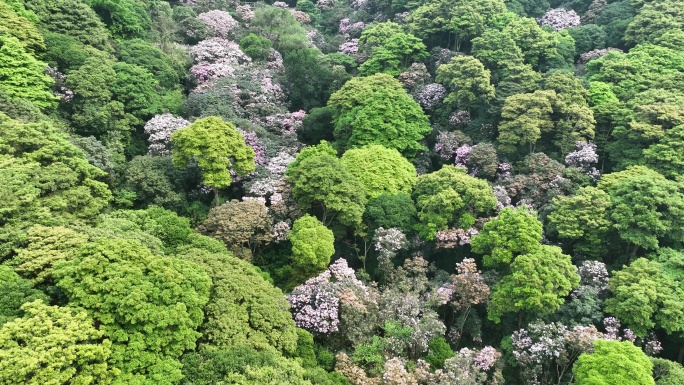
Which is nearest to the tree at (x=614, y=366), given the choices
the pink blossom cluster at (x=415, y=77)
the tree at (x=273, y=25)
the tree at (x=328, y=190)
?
the tree at (x=328, y=190)

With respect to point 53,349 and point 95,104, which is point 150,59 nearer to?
point 95,104

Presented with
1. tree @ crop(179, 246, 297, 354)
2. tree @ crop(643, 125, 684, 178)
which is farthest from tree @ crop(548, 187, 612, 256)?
tree @ crop(179, 246, 297, 354)

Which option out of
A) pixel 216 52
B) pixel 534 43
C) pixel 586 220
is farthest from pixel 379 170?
pixel 216 52

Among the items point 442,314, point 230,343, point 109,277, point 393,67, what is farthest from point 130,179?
point 393,67

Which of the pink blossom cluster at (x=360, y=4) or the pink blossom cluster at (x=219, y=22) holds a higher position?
the pink blossom cluster at (x=360, y=4)

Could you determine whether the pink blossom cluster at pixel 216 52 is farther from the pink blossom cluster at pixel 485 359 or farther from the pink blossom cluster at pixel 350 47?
the pink blossom cluster at pixel 485 359

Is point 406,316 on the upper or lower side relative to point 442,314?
upper

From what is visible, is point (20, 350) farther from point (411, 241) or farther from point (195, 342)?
point (411, 241)
